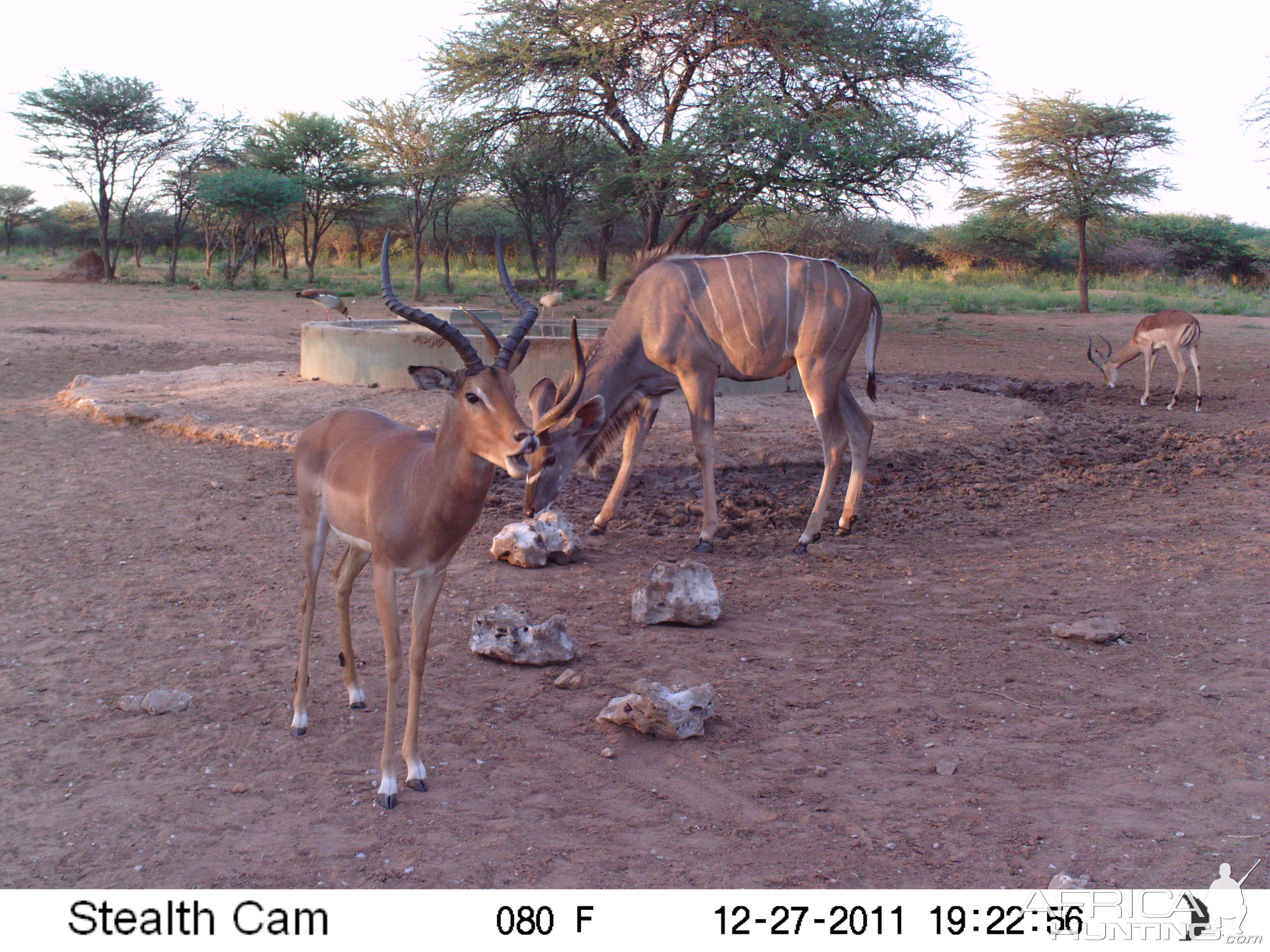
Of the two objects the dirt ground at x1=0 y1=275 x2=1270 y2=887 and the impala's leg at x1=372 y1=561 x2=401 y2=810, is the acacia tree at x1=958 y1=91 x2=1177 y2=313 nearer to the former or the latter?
the dirt ground at x1=0 y1=275 x2=1270 y2=887

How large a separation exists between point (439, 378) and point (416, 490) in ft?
1.36

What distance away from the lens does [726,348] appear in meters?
7.41

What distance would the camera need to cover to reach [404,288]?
30719 millimetres

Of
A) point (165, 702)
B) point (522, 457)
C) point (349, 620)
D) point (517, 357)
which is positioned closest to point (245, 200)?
point (165, 702)

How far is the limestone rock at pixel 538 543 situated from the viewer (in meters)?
6.16

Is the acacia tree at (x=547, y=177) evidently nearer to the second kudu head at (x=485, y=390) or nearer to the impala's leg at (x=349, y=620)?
the impala's leg at (x=349, y=620)

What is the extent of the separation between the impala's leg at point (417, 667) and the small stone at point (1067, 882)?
2001 mm

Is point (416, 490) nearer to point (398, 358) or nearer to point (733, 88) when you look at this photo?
point (398, 358)

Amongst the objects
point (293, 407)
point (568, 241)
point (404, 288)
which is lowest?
point (293, 407)

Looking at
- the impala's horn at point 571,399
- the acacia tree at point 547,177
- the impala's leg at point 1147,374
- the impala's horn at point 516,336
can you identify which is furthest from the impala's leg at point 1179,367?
the impala's horn at point 516,336

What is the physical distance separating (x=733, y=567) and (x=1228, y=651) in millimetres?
2691

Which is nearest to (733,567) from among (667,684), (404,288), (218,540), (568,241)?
(667,684)
